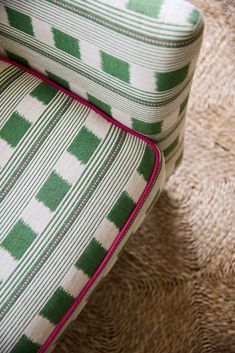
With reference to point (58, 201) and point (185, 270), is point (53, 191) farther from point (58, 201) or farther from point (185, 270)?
point (185, 270)

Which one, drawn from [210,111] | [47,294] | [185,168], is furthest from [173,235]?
[47,294]

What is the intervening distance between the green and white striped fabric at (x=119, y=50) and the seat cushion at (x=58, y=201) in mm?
44

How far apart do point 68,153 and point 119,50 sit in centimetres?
17

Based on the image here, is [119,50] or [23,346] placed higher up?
[119,50]

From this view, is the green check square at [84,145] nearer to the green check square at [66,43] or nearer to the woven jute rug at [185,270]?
the green check square at [66,43]

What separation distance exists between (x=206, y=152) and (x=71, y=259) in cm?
47

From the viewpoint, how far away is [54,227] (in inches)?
22.0

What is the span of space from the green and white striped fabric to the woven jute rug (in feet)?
0.91

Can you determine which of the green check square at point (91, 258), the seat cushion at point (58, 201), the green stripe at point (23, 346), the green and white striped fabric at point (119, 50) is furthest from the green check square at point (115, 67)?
the green stripe at point (23, 346)

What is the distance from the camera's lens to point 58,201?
57 cm

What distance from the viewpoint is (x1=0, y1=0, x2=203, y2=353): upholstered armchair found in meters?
0.51

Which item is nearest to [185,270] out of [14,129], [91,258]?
[91,258]

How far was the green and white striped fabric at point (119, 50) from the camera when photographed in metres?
0.45

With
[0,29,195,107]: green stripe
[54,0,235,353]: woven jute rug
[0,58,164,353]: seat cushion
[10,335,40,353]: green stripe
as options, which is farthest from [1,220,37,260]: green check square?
[54,0,235,353]: woven jute rug
